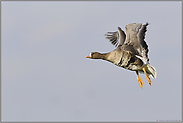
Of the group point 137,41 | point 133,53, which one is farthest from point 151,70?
point 137,41

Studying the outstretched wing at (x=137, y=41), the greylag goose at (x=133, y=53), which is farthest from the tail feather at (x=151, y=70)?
the outstretched wing at (x=137, y=41)

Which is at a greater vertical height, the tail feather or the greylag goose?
the greylag goose

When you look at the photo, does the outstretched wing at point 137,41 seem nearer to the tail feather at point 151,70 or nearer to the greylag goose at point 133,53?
the greylag goose at point 133,53

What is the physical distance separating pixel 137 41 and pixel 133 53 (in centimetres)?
63

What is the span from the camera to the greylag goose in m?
15.6

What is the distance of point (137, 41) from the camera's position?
15797 mm

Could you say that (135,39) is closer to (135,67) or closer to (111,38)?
(135,67)

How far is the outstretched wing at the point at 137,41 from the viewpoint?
15570mm

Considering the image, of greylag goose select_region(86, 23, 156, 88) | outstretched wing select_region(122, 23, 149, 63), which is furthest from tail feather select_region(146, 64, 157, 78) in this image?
outstretched wing select_region(122, 23, 149, 63)

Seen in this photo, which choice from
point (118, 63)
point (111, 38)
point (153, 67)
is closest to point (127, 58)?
point (118, 63)

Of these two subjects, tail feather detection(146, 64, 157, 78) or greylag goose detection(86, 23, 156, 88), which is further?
tail feather detection(146, 64, 157, 78)

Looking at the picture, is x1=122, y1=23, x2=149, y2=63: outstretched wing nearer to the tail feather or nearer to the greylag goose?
the greylag goose

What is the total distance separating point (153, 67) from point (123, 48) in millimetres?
1808

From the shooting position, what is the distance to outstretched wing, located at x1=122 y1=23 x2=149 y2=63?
15.6 meters
